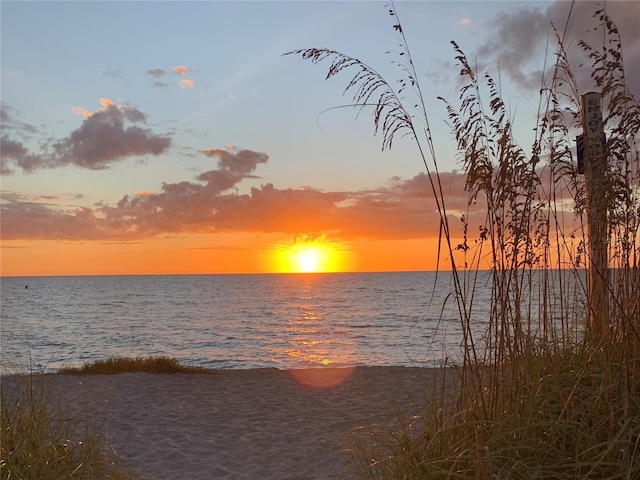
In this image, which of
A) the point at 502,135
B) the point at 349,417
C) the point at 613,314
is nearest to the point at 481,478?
the point at 613,314

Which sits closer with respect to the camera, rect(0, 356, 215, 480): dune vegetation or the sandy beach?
rect(0, 356, 215, 480): dune vegetation

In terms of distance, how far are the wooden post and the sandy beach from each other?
2.37 metres

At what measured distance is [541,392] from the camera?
11.3 ft

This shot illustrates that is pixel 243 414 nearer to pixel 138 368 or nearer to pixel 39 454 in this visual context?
pixel 39 454

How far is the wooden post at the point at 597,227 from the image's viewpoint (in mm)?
3234

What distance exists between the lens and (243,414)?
743cm

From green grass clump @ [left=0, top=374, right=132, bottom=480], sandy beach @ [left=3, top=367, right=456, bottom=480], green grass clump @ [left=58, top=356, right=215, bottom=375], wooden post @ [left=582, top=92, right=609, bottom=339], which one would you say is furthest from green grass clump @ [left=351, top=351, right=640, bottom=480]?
green grass clump @ [left=58, top=356, right=215, bottom=375]

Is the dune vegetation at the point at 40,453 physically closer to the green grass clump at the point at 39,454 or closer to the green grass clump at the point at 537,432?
the green grass clump at the point at 39,454

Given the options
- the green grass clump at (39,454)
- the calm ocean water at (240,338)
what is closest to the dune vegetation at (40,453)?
the green grass clump at (39,454)

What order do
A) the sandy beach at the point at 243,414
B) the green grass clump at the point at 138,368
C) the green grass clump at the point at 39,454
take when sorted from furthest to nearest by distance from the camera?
the green grass clump at the point at 138,368, the sandy beach at the point at 243,414, the green grass clump at the point at 39,454

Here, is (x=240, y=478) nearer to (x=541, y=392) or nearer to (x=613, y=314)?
(x=541, y=392)

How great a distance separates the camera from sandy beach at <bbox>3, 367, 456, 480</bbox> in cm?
527

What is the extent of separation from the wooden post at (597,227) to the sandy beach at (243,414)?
2.37 metres

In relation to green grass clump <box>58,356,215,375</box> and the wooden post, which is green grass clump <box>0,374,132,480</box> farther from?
green grass clump <box>58,356,215,375</box>
